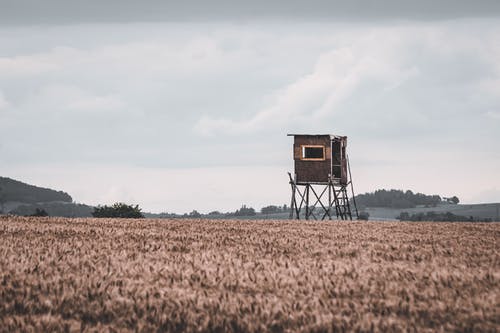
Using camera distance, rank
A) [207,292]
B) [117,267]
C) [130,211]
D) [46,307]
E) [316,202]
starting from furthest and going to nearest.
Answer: [130,211]
[316,202]
[117,267]
[207,292]
[46,307]

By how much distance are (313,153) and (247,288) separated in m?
36.3

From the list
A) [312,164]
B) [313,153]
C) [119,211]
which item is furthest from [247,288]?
[119,211]

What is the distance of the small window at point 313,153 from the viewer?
42656mm

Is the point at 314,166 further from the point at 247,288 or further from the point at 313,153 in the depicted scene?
the point at 247,288

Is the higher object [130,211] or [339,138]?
[339,138]

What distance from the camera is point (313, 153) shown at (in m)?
42.8

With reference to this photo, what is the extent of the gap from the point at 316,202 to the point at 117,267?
3618 centimetres

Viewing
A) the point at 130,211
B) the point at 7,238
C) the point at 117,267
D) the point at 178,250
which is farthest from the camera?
the point at 130,211

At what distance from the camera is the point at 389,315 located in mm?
5781

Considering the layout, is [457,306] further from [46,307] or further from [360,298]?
[46,307]

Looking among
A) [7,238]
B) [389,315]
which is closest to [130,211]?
[7,238]

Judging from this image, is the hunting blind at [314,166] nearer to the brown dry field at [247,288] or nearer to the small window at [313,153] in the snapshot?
the small window at [313,153]

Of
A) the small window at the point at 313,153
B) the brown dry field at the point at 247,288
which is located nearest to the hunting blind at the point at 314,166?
the small window at the point at 313,153

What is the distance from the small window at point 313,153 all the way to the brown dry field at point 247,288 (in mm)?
31158
